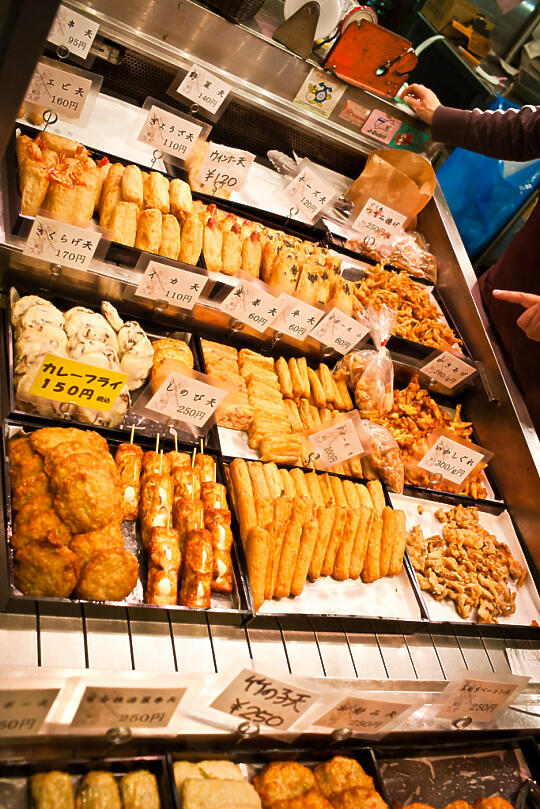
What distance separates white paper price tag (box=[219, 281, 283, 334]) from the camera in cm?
314

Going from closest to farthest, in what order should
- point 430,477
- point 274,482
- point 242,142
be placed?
1. point 274,482
2. point 430,477
3. point 242,142

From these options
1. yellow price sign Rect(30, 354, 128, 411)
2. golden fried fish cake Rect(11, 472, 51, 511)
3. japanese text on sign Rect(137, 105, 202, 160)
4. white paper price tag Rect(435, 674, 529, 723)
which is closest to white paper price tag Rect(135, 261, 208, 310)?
yellow price sign Rect(30, 354, 128, 411)

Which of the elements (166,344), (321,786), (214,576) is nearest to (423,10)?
(166,344)

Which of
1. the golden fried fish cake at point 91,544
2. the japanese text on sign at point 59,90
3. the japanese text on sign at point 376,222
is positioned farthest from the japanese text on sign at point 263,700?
the japanese text on sign at point 376,222

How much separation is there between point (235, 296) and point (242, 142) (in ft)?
5.34

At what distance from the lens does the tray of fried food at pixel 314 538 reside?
263cm

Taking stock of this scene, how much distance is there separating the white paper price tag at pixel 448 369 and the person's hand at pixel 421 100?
1680 mm

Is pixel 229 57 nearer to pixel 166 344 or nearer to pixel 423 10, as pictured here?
pixel 166 344

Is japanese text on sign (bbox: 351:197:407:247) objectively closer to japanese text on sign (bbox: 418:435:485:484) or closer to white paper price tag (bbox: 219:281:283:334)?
white paper price tag (bbox: 219:281:283:334)

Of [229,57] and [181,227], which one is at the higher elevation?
[229,57]

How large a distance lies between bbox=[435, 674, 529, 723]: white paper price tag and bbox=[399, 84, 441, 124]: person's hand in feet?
11.5

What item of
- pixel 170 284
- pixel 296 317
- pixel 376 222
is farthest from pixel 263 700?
pixel 376 222

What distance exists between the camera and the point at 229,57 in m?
3.75

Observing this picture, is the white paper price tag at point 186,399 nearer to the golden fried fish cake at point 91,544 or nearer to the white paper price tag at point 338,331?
the golden fried fish cake at point 91,544
